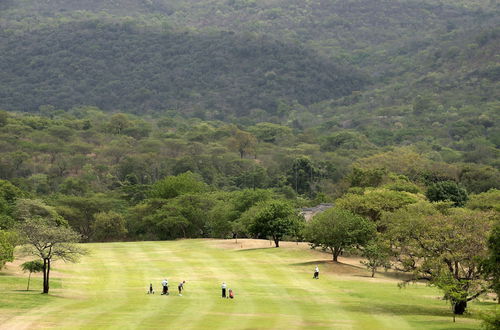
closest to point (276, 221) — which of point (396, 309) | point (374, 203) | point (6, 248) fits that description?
point (374, 203)

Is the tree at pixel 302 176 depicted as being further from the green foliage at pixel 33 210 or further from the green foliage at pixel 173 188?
the green foliage at pixel 33 210

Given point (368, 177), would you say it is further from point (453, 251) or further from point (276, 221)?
point (453, 251)

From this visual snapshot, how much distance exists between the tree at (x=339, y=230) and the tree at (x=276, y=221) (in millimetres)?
13416

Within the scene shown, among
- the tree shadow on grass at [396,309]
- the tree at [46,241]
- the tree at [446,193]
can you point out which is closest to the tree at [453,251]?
the tree shadow on grass at [396,309]

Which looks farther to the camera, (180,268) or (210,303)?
(180,268)

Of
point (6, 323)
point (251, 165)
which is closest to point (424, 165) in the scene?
point (251, 165)

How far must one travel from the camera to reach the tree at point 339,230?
80.6 meters

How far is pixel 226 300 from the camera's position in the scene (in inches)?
2274

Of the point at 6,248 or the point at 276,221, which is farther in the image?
the point at 276,221

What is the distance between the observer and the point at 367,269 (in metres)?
79.7

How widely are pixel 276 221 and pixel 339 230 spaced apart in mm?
17719

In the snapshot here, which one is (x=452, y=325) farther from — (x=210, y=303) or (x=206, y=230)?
(x=206, y=230)

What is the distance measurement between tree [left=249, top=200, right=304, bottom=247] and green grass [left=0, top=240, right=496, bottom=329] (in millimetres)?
6089

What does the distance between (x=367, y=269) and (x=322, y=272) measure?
239 inches
